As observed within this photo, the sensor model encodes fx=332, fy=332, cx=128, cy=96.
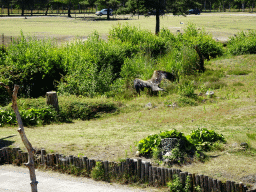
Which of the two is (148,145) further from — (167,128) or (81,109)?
(81,109)

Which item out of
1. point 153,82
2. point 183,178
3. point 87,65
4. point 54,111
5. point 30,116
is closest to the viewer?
point 183,178

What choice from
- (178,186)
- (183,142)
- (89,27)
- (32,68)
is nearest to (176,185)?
(178,186)

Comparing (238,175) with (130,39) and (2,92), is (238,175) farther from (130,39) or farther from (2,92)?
(130,39)

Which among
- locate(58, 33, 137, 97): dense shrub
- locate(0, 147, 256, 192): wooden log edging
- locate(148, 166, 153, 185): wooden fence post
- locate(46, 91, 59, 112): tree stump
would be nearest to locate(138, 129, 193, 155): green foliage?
Answer: locate(0, 147, 256, 192): wooden log edging

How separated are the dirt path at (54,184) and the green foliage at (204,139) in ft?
5.81

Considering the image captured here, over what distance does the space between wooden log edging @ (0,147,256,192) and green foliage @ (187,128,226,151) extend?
1254mm

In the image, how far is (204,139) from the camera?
7781 mm

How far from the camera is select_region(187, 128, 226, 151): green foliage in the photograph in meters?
7.55

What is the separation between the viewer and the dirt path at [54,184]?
6.57 m

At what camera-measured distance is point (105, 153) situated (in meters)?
7.68

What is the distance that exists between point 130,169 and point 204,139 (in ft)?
6.59

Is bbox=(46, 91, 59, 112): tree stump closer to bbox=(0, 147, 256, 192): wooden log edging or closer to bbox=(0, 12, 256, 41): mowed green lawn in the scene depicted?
bbox=(0, 147, 256, 192): wooden log edging

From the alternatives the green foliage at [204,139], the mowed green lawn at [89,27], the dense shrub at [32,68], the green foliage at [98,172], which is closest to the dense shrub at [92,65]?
the dense shrub at [32,68]

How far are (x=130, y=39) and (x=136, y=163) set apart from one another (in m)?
14.4
